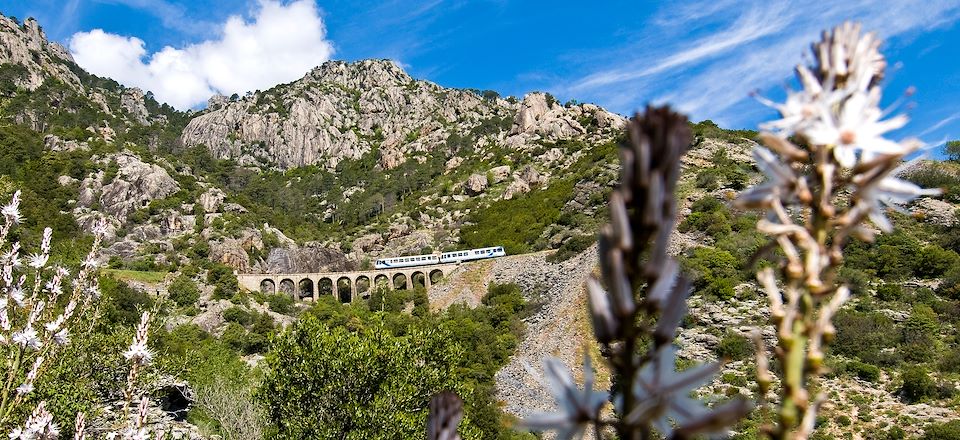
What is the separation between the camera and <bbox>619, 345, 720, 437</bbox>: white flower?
99 centimetres

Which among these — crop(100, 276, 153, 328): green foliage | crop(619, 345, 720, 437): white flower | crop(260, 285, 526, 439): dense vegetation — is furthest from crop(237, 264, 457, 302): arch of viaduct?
crop(619, 345, 720, 437): white flower

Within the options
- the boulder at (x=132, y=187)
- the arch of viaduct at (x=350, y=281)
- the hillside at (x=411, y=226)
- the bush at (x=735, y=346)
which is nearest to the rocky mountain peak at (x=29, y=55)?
the hillside at (x=411, y=226)

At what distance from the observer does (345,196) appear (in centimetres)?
13125

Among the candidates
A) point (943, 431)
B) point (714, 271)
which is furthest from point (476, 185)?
point (943, 431)

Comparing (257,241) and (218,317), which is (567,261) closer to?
(218,317)

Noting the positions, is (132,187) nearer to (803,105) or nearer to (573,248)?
(573,248)

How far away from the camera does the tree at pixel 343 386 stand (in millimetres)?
17938

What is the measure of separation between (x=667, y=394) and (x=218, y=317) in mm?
59780

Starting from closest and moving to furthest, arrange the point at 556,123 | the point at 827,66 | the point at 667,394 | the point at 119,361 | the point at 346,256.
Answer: the point at 667,394 < the point at 827,66 < the point at 119,361 < the point at 346,256 < the point at 556,123

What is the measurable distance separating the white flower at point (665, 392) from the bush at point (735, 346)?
36375mm

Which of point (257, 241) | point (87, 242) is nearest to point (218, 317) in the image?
point (87, 242)

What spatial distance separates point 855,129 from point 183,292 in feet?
209

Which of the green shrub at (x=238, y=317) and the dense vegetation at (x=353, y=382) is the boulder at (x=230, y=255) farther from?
the dense vegetation at (x=353, y=382)

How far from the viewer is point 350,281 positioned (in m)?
78.8
